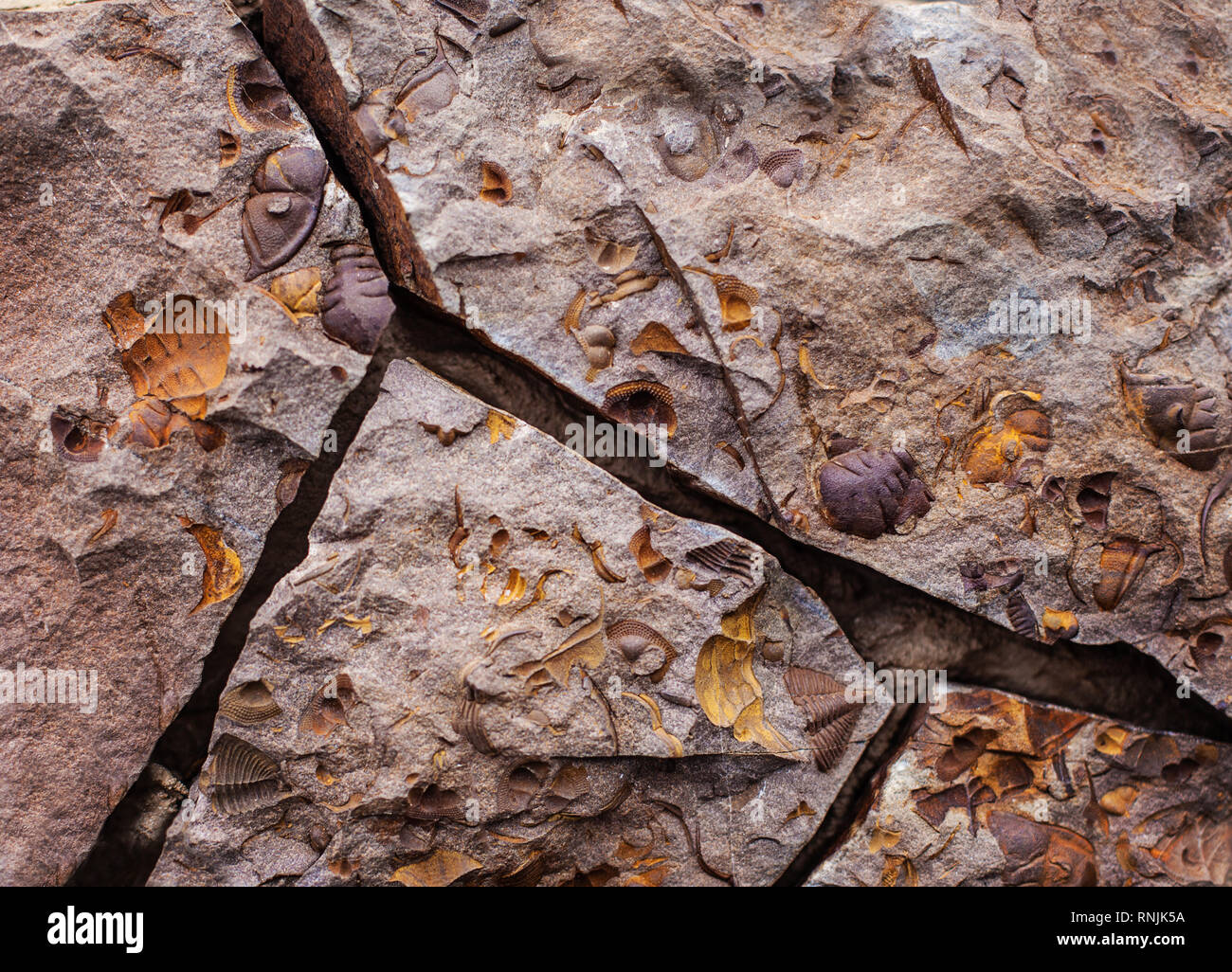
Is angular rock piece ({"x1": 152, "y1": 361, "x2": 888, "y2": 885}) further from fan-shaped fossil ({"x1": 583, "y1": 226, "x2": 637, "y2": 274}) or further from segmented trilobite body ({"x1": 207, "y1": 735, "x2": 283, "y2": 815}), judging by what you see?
fan-shaped fossil ({"x1": 583, "y1": 226, "x2": 637, "y2": 274})

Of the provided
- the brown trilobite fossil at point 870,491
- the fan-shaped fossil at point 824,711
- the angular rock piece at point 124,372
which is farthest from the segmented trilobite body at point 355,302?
the fan-shaped fossil at point 824,711

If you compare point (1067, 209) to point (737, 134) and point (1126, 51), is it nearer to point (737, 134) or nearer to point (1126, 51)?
point (1126, 51)

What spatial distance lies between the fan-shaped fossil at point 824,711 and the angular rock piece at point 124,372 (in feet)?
3.48

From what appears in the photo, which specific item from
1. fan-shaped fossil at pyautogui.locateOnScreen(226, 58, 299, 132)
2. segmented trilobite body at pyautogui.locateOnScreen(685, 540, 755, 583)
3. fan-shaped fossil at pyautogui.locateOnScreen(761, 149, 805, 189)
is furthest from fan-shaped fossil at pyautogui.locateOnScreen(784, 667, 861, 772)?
fan-shaped fossil at pyautogui.locateOnScreen(226, 58, 299, 132)

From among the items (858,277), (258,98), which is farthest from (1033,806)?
(258,98)

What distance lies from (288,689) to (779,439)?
1051 millimetres

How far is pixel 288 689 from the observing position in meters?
1.62

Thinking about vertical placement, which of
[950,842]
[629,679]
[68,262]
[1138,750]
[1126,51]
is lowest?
[950,842]

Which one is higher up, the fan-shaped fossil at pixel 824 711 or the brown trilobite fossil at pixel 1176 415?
the brown trilobite fossil at pixel 1176 415

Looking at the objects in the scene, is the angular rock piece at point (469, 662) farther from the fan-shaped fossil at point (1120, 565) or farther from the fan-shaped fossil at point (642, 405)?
the fan-shaped fossil at point (1120, 565)

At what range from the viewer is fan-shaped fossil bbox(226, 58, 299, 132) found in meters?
1.67

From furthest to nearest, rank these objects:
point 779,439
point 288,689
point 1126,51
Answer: point 1126,51 → point 779,439 → point 288,689

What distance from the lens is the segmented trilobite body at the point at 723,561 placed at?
1685mm

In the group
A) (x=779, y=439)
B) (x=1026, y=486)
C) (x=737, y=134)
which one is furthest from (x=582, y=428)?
(x=1026, y=486)
